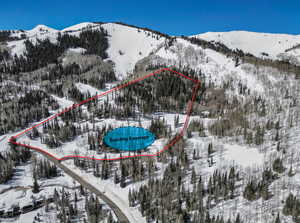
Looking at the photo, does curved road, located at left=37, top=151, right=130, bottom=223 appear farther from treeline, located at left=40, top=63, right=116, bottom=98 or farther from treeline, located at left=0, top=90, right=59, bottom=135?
treeline, located at left=40, top=63, right=116, bottom=98

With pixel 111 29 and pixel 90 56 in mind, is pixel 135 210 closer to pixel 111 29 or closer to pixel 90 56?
pixel 90 56

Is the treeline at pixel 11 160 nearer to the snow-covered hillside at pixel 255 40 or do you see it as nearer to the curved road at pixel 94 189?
the curved road at pixel 94 189

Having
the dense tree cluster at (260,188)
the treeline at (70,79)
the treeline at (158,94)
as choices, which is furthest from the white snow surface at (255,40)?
the dense tree cluster at (260,188)

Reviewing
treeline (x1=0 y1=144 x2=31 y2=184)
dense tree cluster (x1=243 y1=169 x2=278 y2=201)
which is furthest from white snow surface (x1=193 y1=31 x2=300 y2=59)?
treeline (x1=0 y1=144 x2=31 y2=184)

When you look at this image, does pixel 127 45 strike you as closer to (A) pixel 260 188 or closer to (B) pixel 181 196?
(B) pixel 181 196

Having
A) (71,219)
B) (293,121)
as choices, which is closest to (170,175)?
(71,219)

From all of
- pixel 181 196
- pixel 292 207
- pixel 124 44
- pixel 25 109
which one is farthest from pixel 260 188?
pixel 124 44
